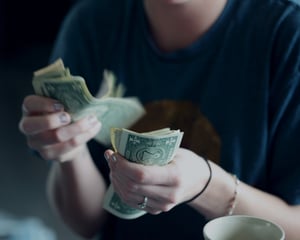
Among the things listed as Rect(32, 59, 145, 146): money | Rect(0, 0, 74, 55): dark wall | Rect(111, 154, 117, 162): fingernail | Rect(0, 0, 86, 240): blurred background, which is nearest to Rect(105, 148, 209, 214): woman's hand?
Rect(111, 154, 117, 162): fingernail

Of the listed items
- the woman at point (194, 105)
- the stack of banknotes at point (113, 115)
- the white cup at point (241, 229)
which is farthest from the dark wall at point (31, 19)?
the white cup at point (241, 229)

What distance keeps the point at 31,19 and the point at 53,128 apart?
1.66 meters

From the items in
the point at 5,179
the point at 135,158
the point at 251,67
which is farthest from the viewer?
the point at 5,179

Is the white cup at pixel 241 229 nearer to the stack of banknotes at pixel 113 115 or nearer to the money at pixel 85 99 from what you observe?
the stack of banknotes at pixel 113 115

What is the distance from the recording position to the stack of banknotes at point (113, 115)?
0.79m

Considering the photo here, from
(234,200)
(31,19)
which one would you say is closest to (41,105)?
(234,200)

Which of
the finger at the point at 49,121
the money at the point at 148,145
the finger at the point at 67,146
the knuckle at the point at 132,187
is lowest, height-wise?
the finger at the point at 67,146

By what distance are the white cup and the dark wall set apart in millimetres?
1765

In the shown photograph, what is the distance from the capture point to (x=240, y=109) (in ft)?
3.43

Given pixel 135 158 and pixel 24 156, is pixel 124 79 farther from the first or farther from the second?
pixel 24 156

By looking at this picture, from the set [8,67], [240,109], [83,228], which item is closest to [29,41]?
[8,67]

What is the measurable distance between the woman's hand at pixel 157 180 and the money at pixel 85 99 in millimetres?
133

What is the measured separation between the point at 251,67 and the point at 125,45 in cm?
24

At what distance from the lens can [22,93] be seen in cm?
267
